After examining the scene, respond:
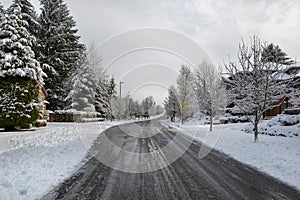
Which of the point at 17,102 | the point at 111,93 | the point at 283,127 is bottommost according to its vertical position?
the point at 283,127

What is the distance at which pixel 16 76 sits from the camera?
51.2ft

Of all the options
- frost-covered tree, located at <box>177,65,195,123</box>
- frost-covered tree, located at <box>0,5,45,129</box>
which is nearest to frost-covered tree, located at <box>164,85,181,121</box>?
frost-covered tree, located at <box>177,65,195,123</box>

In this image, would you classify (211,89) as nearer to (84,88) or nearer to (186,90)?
(186,90)

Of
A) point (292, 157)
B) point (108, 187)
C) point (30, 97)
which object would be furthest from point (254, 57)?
point (30, 97)

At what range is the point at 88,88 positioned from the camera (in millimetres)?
37000

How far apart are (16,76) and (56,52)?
19703 millimetres

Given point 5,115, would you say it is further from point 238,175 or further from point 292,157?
point 292,157

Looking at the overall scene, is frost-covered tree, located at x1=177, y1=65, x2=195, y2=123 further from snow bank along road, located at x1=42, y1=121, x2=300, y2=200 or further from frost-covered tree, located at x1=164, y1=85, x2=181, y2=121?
snow bank along road, located at x1=42, y1=121, x2=300, y2=200

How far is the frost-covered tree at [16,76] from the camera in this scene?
49.1 feet

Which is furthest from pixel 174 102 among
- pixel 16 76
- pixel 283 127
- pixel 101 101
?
pixel 16 76

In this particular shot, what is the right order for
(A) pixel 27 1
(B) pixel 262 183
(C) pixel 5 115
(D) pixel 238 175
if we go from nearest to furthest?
1. (B) pixel 262 183
2. (D) pixel 238 175
3. (C) pixel 5 115
4. (A) pixel 27 1

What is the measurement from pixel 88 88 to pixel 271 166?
33.3 metres

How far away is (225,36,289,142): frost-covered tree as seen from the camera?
12.8 metres

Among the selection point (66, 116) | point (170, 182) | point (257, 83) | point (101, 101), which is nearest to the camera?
point (170, 182)
